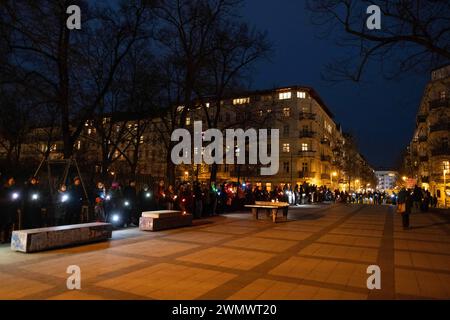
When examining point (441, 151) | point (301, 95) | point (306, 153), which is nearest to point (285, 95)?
point (301, 95)

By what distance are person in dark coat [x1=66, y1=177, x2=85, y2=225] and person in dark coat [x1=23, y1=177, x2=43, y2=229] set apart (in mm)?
1004

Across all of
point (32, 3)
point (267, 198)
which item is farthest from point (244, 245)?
point (267, 198)

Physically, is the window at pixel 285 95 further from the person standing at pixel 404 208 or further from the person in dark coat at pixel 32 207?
the person in dark coat at pixel 32 207

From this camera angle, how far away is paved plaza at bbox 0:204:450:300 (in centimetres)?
615

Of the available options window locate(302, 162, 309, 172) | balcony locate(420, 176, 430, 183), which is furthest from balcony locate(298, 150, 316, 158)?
balcony locate(420, 176, 430, 183)

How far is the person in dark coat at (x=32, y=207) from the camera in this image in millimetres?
11703

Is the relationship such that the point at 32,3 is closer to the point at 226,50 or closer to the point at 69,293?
the point at 69,293

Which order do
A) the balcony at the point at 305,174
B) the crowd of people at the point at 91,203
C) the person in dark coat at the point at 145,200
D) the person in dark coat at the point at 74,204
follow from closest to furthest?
1. the crowd of people at the point at 91,203
2. the person in dark coat at the point at 74,204
3. the person in dark coat at the point at 145,200
4. the balcony at the point at 305,174

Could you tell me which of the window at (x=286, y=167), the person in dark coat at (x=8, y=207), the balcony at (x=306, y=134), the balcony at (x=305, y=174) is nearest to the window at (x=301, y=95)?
the balcony at (x=306, y=134)

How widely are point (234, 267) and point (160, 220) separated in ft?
22.0

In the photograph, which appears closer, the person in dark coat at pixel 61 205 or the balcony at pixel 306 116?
the person in dark coat at pixel 61 205

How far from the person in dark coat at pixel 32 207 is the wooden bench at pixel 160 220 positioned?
3747mm

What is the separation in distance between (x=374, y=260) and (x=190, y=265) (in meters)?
4.87
